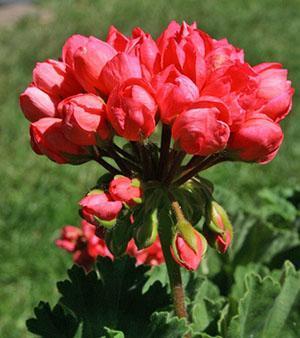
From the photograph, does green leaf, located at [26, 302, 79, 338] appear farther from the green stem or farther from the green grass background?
the green grass background

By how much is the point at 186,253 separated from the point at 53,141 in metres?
0.27

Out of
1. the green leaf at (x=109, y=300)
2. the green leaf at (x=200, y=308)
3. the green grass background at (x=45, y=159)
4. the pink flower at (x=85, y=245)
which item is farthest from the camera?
the green grass background at (x=45, y=159)

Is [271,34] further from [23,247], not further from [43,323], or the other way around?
[43,323]

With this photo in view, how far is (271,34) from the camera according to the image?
5.67 metres

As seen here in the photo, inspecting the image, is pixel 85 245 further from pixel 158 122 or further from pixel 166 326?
pixel 158 122

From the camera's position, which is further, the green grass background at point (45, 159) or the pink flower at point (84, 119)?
the green grass background at point (45, 159)

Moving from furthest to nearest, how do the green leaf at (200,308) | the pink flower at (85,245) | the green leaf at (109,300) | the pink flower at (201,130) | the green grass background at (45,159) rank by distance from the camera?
1. the green grass background at (45,159)
2. the pink flower at (85,245)
3. the green leaf at (200,308)
4. the green leaf at (109,300)
5. the pink flower at (201,130)

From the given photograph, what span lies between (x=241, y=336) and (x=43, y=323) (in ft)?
1.25

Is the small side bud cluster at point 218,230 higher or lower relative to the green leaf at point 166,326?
higher

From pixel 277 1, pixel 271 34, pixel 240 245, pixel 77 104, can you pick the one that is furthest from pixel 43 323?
pixel 277 1

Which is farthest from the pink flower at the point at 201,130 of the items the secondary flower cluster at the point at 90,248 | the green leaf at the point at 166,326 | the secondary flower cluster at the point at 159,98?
the secondary flower cluster at the point at 90,248

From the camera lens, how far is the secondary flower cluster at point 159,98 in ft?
3.67

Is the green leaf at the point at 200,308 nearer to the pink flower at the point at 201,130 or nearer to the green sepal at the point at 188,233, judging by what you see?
the green sepal at the point at 188,233

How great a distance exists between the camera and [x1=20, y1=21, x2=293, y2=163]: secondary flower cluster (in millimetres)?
1120
